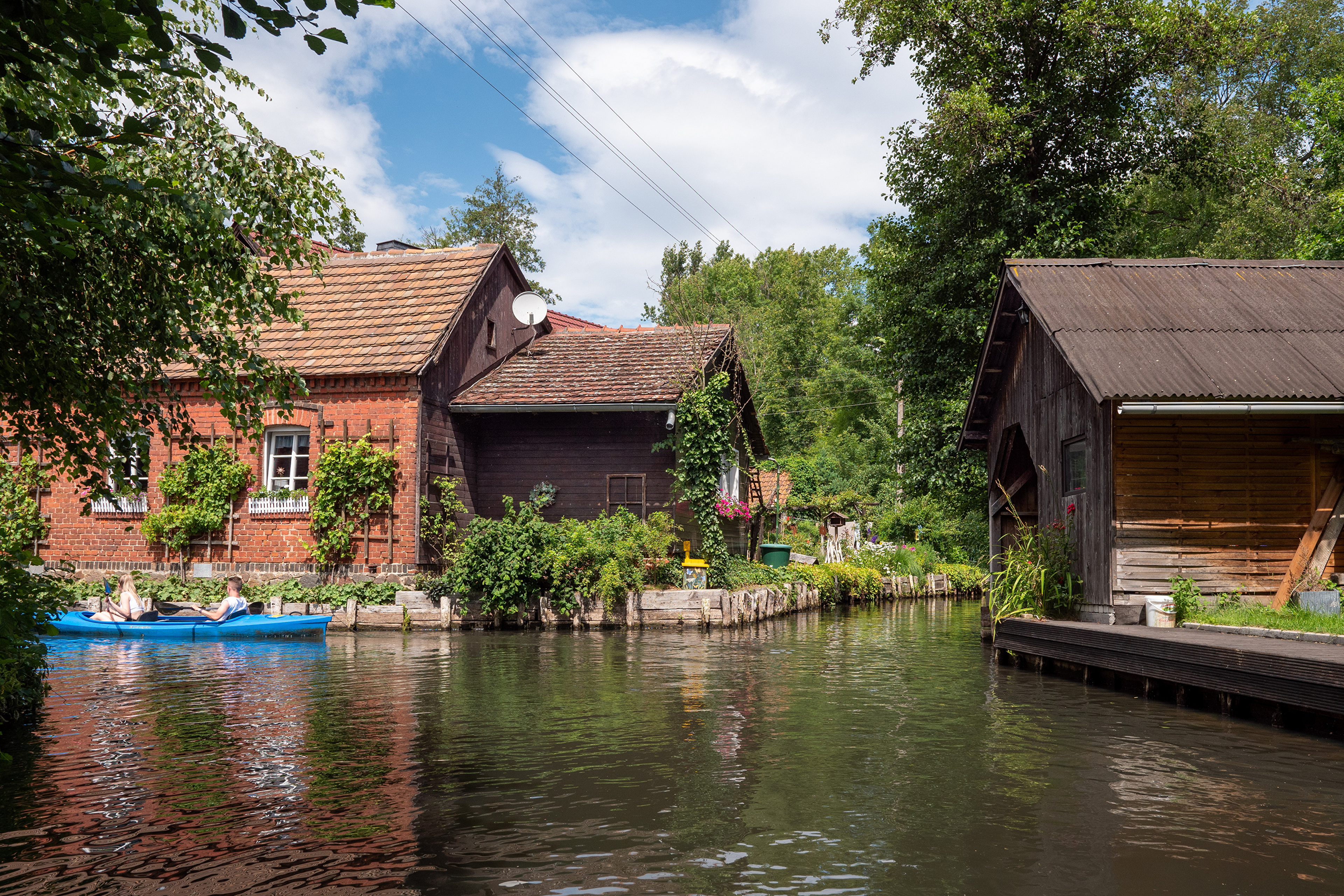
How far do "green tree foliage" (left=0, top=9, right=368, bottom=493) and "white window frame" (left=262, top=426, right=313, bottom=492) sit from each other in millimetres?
13560

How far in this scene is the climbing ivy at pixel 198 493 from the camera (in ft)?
77.6

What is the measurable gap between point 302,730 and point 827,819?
5.75 meters

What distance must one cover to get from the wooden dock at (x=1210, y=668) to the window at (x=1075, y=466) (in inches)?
88.7

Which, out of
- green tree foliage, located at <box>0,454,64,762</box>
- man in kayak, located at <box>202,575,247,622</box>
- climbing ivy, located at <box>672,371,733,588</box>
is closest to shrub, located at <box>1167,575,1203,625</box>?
climbing ivy, located at <box>672,371,733,588</box>

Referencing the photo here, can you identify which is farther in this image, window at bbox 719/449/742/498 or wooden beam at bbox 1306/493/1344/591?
window at bbox 719/449/742/498

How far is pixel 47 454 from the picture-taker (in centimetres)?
885

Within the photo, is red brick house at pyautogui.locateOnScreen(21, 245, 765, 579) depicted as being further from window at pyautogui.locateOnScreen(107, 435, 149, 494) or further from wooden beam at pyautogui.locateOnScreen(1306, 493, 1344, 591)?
window at pyautogui.locateOnScreen(107, 435, 149, 494)

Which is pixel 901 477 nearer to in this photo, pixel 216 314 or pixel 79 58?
pixel 216 314

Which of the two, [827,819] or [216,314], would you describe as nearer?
[827,819]

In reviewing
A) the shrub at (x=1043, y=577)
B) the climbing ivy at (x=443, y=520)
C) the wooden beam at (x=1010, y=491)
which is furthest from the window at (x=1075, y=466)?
the climbing ivy at (x=443, y=520)

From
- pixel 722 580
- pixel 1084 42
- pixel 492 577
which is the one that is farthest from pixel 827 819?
pixel 1084 42

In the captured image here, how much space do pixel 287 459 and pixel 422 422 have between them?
12.0 ft

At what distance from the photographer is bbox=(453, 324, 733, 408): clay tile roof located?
2394 cm

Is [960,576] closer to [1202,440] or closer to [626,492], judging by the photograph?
[626,492]
